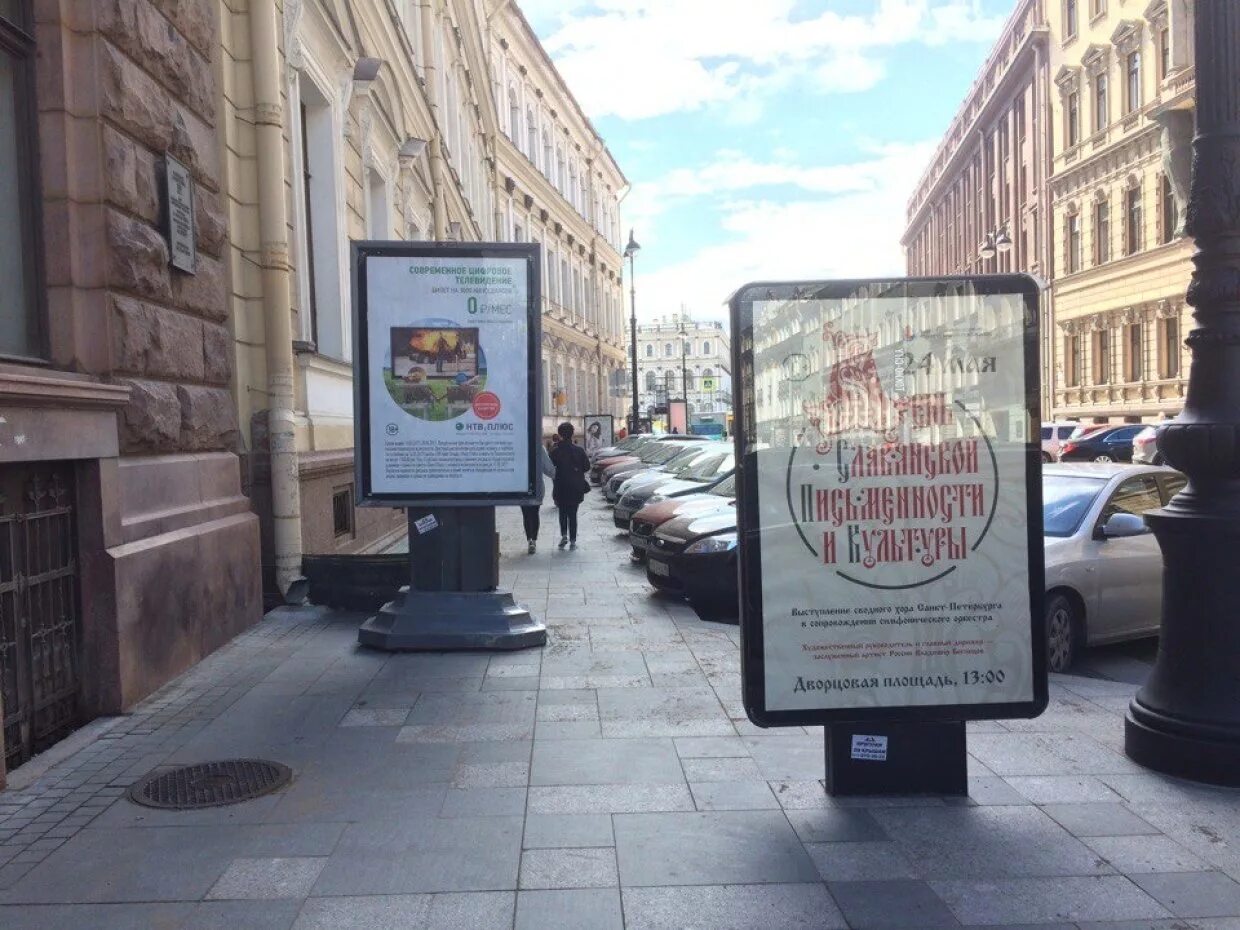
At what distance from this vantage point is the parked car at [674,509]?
1163 centimetres

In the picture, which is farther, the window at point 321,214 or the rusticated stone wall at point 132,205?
the window at point 321,214

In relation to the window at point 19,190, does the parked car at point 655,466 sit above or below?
below

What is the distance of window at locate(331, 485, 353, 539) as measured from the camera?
1180 cm

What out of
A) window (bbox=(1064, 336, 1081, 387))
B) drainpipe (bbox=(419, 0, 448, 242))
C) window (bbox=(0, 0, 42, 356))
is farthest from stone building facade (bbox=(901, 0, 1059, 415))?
window (bbox=(0, 0, 42, 356))

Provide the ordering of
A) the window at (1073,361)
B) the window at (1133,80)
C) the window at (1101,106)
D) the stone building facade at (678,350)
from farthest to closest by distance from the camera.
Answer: the stone building facade at (678,350) → the window at (1073,361) → the window at (1101,106) → the window at (1133,80)

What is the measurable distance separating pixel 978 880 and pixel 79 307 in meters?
5.34

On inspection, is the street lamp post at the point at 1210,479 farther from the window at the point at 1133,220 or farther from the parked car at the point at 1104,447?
the window at the point at 1133,220

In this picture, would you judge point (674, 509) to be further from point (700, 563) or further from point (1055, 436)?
point (1055, 436)

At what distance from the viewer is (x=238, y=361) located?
8.83 metres

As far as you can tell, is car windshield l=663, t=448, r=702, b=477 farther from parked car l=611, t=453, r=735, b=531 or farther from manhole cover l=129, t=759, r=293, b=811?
manhole cover l=129, t=759, r=293, b=811

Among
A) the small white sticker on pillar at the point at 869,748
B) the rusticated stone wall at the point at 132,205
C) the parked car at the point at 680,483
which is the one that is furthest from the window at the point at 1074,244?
the small white sticker on pillar at the point at 869,748

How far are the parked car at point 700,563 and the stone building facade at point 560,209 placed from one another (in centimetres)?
2153

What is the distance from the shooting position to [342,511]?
12.2 meters

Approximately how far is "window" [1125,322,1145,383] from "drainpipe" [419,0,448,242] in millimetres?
30328
